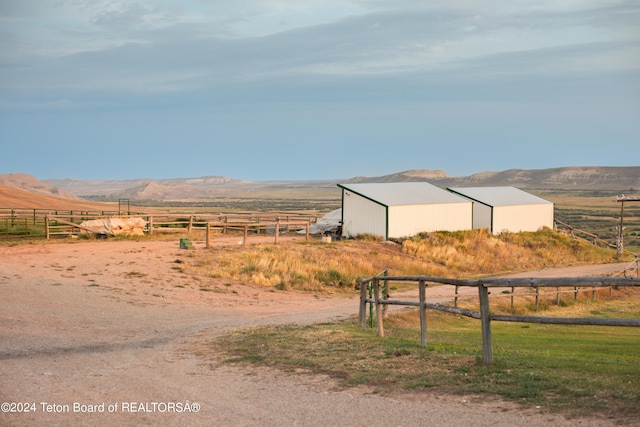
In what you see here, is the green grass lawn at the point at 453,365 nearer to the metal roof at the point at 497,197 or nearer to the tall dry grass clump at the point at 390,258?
the tall dry grass clump at the point at 390,258

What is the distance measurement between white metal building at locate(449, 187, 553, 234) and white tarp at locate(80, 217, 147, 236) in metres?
22.8

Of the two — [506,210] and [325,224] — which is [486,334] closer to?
[325,224]

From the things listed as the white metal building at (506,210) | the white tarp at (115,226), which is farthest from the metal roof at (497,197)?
the white tarp at (115,226)

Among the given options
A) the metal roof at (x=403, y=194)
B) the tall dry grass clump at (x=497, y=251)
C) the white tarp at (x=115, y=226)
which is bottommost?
the tall dry grass clump at (x=497, y=251)

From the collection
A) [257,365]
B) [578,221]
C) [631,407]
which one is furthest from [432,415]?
[578,221]

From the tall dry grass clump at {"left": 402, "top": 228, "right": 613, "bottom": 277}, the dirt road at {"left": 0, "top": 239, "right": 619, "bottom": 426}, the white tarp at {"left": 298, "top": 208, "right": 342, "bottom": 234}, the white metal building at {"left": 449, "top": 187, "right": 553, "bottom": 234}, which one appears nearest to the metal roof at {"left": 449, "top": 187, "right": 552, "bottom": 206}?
the white metal building at {"left": 449, "top": 187, "right": 553, "bottom": 234}

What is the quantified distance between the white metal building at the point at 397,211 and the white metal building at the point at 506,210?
7.86 feet

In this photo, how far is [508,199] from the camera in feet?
→ 171

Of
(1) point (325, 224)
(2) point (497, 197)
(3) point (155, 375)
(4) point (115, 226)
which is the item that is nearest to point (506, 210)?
(2) point (497, 197)

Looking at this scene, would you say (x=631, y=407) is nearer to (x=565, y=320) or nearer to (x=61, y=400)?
(x=565, y=320)

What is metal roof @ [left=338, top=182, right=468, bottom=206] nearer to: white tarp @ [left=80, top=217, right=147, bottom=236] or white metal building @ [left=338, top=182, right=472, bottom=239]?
white metal building @ [left=338, top=182, right=472, bottom=239]

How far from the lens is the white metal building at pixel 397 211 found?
41.2 metres

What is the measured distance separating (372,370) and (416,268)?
2428cm

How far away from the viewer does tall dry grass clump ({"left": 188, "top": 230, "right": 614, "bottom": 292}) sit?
28.0 m
